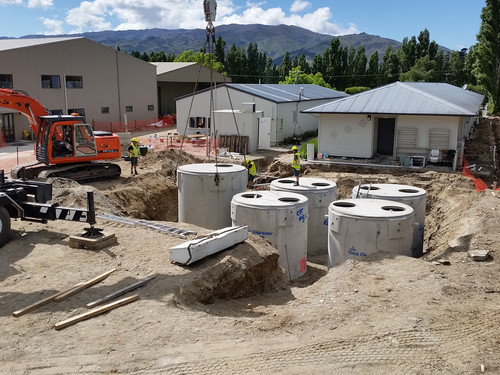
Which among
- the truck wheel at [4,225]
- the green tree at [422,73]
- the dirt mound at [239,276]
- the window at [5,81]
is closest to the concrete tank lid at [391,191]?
the dirt mound at [239,276]

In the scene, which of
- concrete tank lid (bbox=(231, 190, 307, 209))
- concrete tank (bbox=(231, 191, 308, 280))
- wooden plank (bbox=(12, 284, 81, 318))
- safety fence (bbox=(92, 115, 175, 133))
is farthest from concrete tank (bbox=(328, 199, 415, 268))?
safety fence (bbox=(92, 115, 175, 133))

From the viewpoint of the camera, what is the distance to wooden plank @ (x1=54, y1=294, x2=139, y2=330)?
24.4ft

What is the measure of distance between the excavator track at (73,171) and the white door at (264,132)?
1290 cm

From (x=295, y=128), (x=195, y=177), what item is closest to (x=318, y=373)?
(x=195, y=177)

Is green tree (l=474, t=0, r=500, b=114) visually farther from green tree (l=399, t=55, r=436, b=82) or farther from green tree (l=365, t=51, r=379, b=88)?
green tree (l=365, t=51, r=379, b=88)

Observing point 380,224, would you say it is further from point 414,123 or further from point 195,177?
point 414,123

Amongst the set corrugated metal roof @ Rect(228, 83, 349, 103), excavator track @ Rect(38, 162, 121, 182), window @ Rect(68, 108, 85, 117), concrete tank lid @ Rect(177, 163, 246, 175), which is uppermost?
corrugated metal roof @ Rect(228, 83, 349, 103)

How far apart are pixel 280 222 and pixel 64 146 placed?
1059 cm

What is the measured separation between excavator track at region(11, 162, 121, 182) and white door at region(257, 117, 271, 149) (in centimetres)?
1290

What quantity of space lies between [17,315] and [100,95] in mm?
37063

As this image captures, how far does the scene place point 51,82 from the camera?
37.8m

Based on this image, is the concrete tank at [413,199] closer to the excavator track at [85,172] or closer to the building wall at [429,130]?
the building wall at [429,130]

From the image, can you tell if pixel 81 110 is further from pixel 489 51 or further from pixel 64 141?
pixel 489 51

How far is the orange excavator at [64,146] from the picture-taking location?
18.3m
